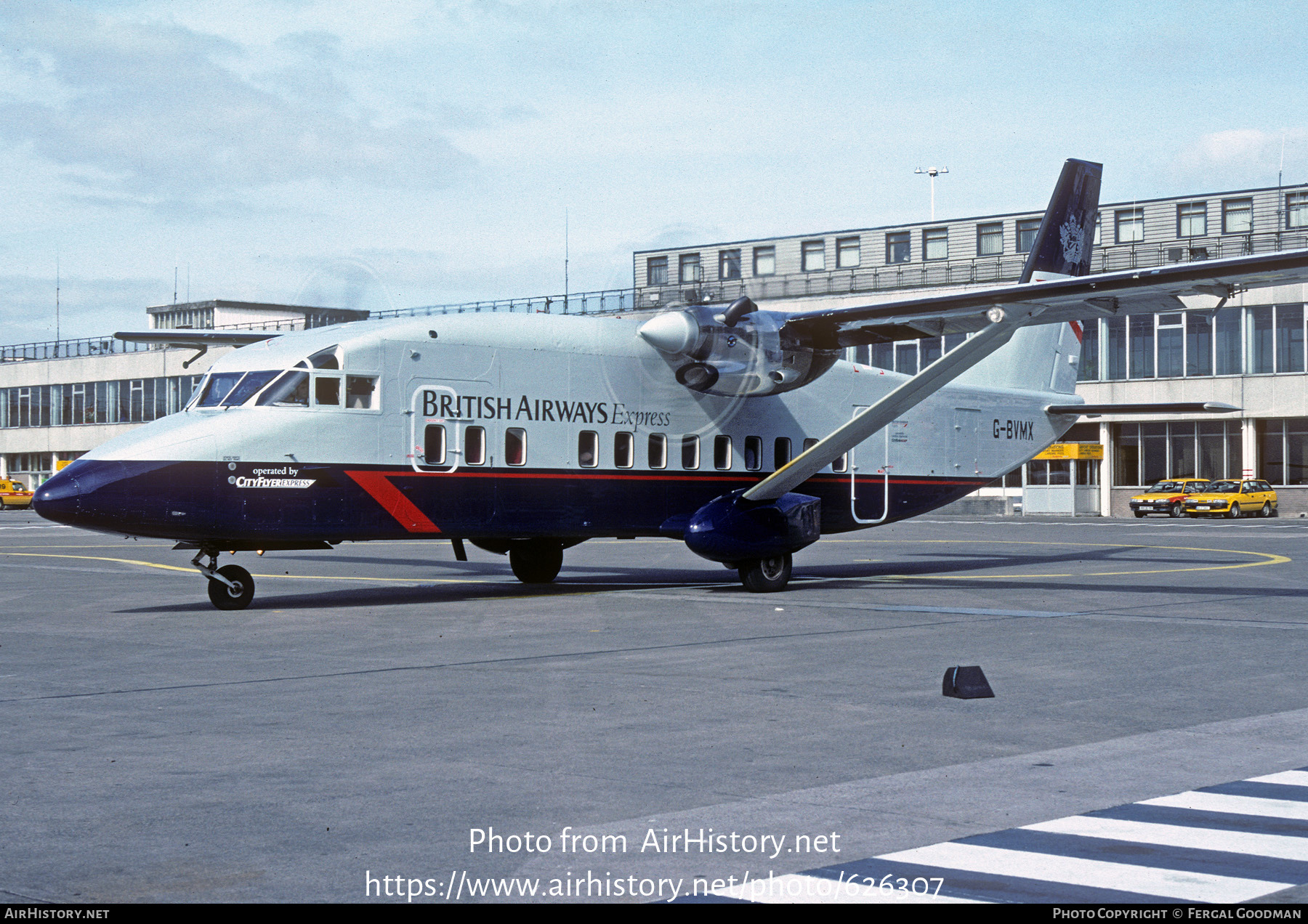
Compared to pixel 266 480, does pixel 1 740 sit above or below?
below

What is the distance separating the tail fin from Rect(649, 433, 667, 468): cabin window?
26.7ft

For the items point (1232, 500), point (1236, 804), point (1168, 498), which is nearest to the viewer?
point (1236, 804)

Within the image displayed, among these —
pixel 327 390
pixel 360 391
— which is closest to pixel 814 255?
pixel 360 391

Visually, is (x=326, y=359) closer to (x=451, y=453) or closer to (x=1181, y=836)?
(x=451, y=453)

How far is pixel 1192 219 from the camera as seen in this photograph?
6612 cm

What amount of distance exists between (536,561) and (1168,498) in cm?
4243

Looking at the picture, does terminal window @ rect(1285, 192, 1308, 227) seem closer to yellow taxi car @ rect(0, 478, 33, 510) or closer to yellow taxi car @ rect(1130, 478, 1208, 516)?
yellow taxi car @ rect(1130, 478, 1208, 516)

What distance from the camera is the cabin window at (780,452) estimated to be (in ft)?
71.4

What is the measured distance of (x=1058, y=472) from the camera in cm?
6359

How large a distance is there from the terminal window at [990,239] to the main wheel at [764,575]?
53.2m

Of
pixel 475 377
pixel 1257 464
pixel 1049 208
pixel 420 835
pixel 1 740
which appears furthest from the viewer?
pixel 1257 464
